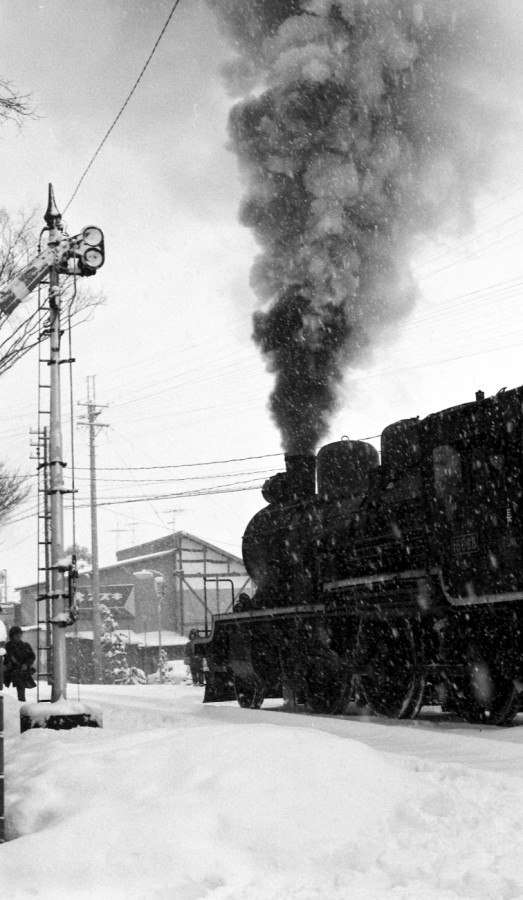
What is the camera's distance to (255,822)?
436 cm

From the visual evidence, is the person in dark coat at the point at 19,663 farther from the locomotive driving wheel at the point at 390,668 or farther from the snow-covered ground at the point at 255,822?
the snow-covered ground at the point at 255,822

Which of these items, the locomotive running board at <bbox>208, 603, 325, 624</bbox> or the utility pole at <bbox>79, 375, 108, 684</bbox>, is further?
the utility pole at <bbox>79, 375, 108, 684</bbox>

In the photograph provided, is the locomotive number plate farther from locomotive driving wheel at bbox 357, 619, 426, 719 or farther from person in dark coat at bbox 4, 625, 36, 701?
person in dark coat at bbox 4, 625, 36, 701

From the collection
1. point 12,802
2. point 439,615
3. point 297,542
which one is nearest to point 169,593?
point 297,542

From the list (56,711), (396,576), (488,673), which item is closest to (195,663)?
(396,576)

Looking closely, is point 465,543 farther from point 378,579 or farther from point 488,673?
point 378,579

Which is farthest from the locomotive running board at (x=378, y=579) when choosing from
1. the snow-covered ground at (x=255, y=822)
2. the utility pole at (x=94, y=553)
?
the utility pole at (x=94, y=553)

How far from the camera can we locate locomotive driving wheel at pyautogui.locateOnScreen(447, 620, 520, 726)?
373 inches

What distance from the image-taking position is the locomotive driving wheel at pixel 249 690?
14391mm

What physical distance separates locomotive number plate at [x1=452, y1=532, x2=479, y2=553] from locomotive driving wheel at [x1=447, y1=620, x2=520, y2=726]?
2.68ft

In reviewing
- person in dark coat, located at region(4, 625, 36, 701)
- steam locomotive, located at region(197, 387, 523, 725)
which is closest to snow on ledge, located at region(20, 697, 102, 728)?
steam locomotive, located at region(197, 387, 523, 725)

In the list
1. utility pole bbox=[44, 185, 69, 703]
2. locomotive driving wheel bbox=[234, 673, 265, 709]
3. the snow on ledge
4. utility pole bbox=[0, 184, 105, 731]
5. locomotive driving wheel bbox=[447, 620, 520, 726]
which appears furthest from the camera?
locomotive driving wheel bbox=[234, 673, 265, 709]

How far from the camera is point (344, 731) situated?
9.11 m

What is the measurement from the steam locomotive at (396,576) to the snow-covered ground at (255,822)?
3.76 metres
